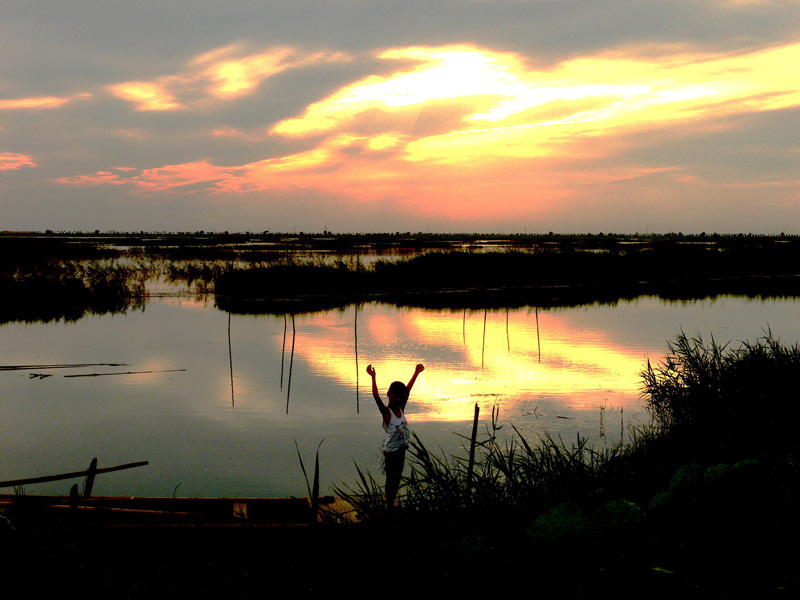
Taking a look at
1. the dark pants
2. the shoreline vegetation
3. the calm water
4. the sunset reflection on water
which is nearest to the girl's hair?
the dark pants

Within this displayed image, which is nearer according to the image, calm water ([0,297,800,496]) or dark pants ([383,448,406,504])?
dark pants ([383,448,406,504])

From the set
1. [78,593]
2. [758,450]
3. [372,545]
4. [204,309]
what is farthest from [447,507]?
[204,309]

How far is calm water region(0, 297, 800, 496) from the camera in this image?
10.3 metres

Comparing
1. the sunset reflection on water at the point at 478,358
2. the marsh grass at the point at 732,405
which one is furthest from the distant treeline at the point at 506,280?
the marsh grass at the point at 732,405

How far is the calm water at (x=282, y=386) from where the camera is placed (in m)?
10.3

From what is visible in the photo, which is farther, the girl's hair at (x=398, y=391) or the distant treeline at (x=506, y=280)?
the distant treeline at (x=506, y=280)

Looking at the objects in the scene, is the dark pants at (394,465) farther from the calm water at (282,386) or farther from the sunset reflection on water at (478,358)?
the sunset reflection on water at (478,358)

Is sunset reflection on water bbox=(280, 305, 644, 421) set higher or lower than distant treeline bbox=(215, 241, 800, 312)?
lower

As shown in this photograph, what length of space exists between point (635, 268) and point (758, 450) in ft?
133

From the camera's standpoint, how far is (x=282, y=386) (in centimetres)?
1518

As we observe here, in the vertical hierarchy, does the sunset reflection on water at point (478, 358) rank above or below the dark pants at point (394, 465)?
below

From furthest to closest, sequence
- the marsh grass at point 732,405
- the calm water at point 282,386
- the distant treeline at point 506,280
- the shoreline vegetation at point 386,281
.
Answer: the distant treeline at point 506,280
the shoreline vegetation at point 386,281
the calm water at point 282,386
the marsh grass at point 732,405

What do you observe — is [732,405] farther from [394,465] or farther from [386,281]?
[386,281]

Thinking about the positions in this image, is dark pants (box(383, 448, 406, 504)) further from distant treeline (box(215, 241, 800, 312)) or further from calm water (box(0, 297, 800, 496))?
distant treeline (box(215, 241, 800, 312))
